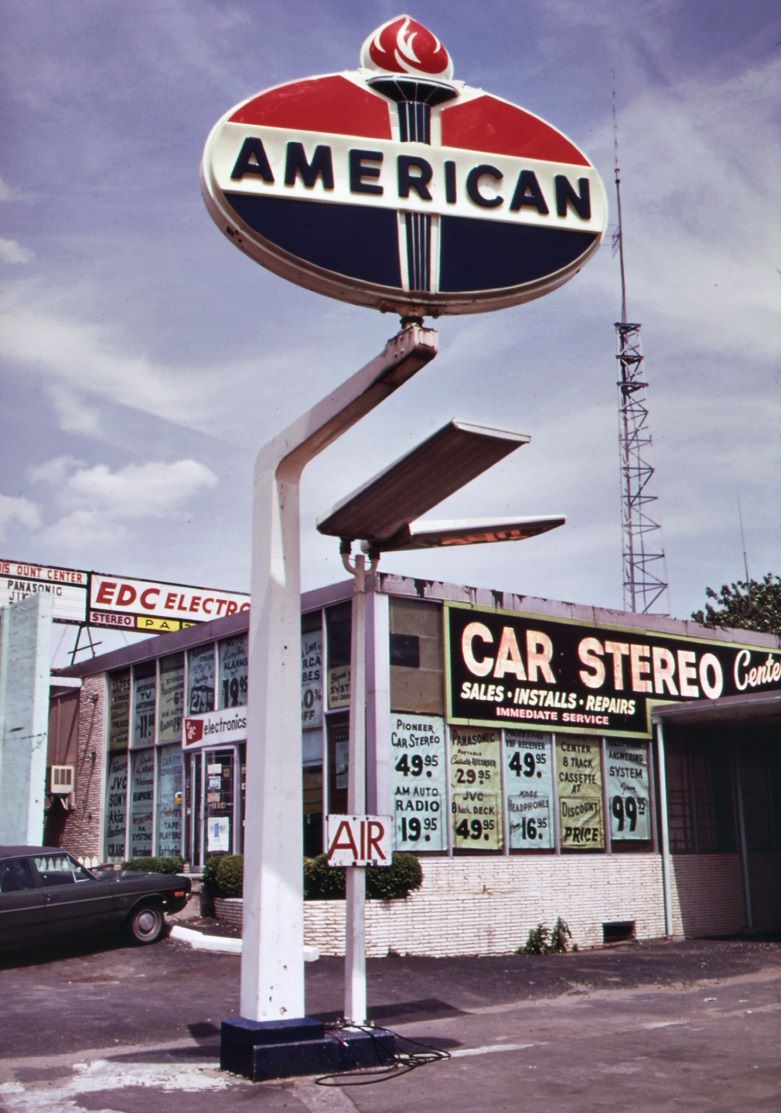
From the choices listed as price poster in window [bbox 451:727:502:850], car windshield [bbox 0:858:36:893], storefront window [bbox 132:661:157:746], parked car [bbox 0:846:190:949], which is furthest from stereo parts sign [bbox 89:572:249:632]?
car windshield [bbox 0:858:36:893]

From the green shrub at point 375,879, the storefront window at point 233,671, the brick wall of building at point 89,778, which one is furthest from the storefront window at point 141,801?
the green shrub at point 375,879

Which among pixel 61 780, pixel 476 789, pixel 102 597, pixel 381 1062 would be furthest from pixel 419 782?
pixel 102 597

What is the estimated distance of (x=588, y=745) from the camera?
2112 cm

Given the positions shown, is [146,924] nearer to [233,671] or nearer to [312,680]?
[312,680]

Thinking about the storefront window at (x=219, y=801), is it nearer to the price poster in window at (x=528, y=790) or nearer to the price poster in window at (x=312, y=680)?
the price poster in window at (x=312, y=680)

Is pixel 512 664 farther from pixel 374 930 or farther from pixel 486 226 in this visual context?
pixel 486 226

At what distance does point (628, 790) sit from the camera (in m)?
21.5

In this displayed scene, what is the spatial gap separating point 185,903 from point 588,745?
293 inches

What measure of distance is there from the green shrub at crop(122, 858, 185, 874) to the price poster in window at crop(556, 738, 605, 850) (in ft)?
22.4

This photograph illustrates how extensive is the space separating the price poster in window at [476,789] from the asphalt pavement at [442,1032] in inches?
75.7

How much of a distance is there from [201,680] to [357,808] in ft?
44.1

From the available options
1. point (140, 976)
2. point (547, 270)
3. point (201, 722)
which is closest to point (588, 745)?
point (201, 722)

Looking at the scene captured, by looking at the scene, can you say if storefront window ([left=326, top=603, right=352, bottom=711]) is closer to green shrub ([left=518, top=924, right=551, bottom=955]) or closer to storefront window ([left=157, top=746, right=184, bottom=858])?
green shrub ([left=518, top=924, right=551, bottom=955])

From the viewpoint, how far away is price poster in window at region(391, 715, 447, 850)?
18281mm
